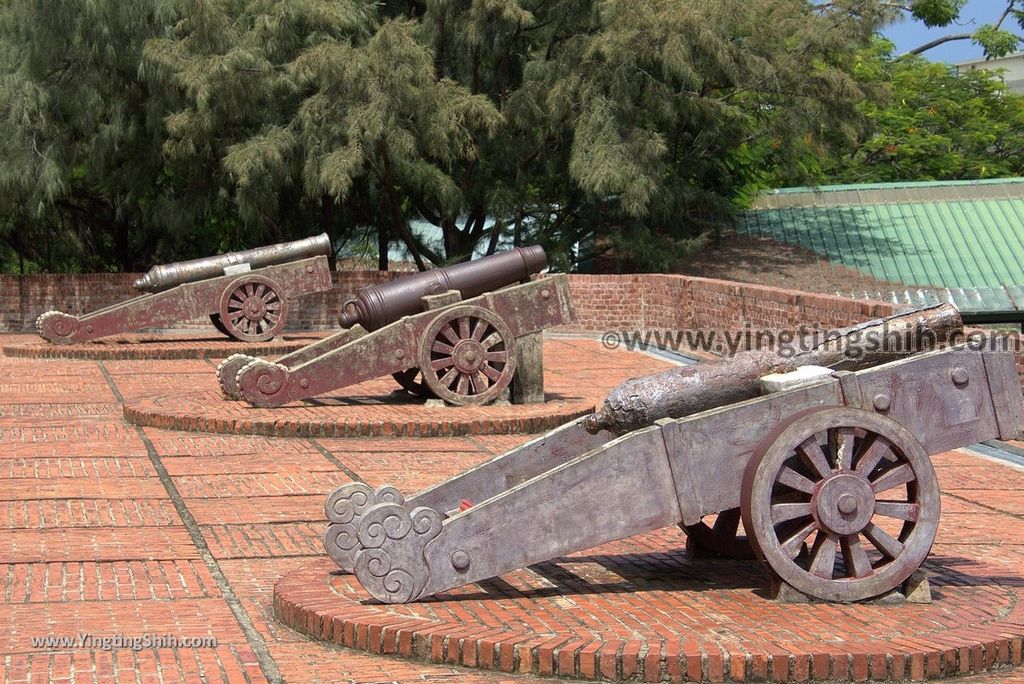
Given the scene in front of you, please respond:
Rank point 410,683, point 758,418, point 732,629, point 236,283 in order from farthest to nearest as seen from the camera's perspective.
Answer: point 236,283 → point 758,418 → point 732,629 → point 410,683

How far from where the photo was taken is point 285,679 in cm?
449

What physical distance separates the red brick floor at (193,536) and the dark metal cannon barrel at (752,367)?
0.70m

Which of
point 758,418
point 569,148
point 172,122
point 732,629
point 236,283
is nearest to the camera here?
point 732,629

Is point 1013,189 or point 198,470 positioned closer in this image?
point 198,470

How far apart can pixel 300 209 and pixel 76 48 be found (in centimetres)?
414

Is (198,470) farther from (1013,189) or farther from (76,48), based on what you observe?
(1013,189)

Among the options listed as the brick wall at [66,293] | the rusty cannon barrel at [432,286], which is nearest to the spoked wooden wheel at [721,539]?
the rusty cannon barrel at [432,286]

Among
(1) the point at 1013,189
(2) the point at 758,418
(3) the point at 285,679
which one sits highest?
(1) the point at 1013,189

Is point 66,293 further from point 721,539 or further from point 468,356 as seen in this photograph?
point 721,539

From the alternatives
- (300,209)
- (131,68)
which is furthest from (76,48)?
(300,209)

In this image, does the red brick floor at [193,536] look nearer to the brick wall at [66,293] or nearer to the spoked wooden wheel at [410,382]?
the spoked wooden wheel at [410,382]

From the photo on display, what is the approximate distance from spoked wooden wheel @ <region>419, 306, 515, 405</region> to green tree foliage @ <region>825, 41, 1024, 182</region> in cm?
2186

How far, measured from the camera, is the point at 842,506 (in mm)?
4961

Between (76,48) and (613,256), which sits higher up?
Result: (76,48)
